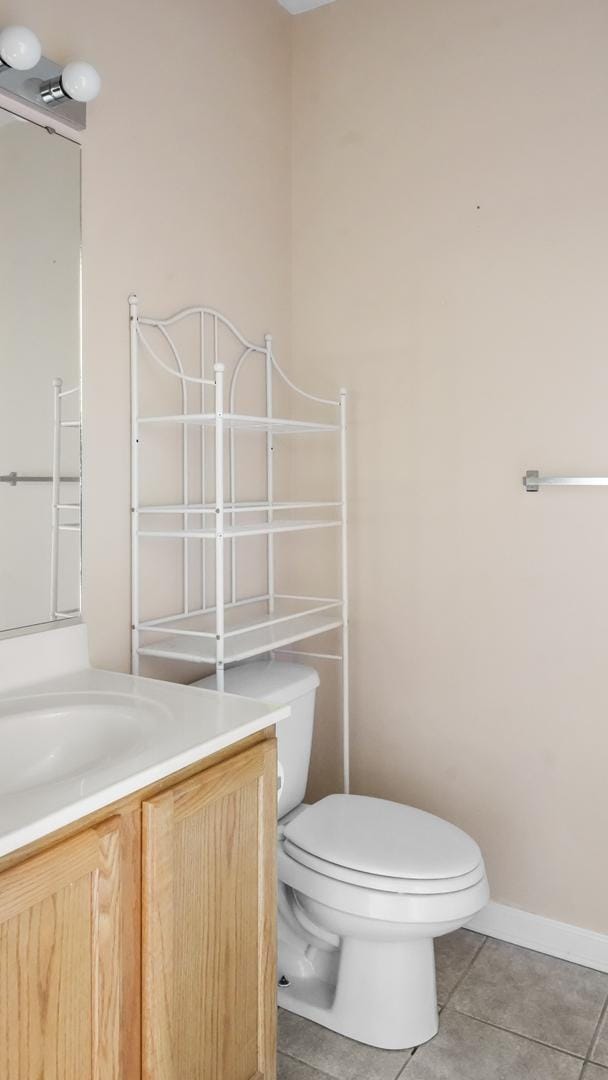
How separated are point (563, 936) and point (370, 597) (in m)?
1.02

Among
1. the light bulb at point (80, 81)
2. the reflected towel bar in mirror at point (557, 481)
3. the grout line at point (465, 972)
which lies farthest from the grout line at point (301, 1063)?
the light bulb at point (80, 81)

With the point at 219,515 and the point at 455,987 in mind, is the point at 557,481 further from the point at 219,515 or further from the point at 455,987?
the point at 455,987

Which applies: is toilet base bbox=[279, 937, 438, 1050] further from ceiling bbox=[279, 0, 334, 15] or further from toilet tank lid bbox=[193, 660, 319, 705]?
ceiling bbox=[279, 0, 334, 15]

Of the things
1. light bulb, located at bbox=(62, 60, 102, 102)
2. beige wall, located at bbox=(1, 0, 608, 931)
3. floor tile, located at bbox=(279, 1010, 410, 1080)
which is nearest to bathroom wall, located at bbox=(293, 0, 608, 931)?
beige wall, located at bbox=(1, 0, 608, 931)

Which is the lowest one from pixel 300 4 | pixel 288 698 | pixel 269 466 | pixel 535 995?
pixel 535 995

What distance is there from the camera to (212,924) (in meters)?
1.24

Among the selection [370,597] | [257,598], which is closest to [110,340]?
[257,598]

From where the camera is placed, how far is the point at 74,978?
100cm

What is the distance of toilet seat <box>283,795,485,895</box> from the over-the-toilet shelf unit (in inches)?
14.9

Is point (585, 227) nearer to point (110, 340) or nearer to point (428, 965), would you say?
point (110, 340)

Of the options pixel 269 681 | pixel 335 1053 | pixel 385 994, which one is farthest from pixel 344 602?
pixel 335 1053

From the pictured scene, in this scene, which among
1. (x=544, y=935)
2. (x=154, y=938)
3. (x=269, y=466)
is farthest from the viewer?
(x=269, y=466)

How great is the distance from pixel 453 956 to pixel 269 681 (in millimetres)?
875

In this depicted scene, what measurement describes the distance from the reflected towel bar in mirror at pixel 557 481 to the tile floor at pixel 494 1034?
1220mm
